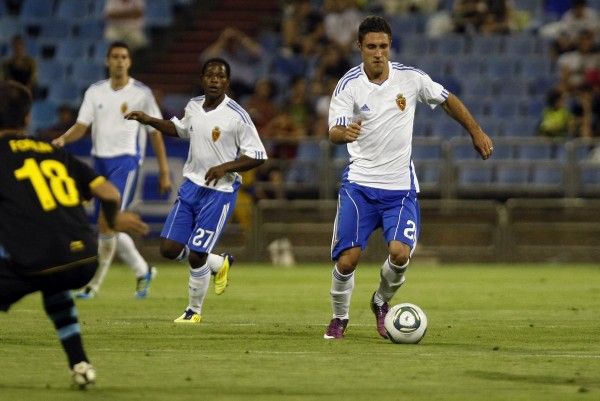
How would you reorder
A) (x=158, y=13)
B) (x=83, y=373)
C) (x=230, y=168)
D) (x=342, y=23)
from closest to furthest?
1. (x=83, y=373)
2. (x=230, y=168)
3. (x=342, y=23)
4. (x=158, y=13)

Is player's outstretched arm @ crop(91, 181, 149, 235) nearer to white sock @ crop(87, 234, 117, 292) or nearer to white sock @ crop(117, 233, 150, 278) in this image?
white sock @ crop(117, 233, 150, 278)

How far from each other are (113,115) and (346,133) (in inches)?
230

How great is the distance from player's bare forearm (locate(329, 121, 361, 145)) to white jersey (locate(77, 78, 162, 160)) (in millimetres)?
5516

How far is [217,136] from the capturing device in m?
13.1

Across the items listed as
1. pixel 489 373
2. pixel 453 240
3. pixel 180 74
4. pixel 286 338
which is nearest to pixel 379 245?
pixel 453 240

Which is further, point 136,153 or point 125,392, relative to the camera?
point 136,153

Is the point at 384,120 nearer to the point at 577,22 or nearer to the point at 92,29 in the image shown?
the point at 577,22

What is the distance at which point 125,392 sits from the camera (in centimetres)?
820

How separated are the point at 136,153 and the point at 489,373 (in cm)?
783

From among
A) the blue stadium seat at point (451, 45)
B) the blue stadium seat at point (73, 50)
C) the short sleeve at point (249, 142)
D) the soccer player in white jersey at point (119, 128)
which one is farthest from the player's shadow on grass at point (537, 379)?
the blue stadium seat at point (73, 50)

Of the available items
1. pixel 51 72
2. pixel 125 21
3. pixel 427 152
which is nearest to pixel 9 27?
pixel 51 72

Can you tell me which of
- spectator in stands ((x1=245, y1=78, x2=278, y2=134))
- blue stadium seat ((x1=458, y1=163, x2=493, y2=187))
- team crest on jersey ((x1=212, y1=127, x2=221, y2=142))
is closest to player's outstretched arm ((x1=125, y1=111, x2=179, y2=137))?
team crest on jersey ((x1=212, y1=127, x2=221, y2=142))

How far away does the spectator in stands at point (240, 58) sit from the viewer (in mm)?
25500

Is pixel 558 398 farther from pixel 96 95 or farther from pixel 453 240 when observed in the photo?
pixel 453 240
